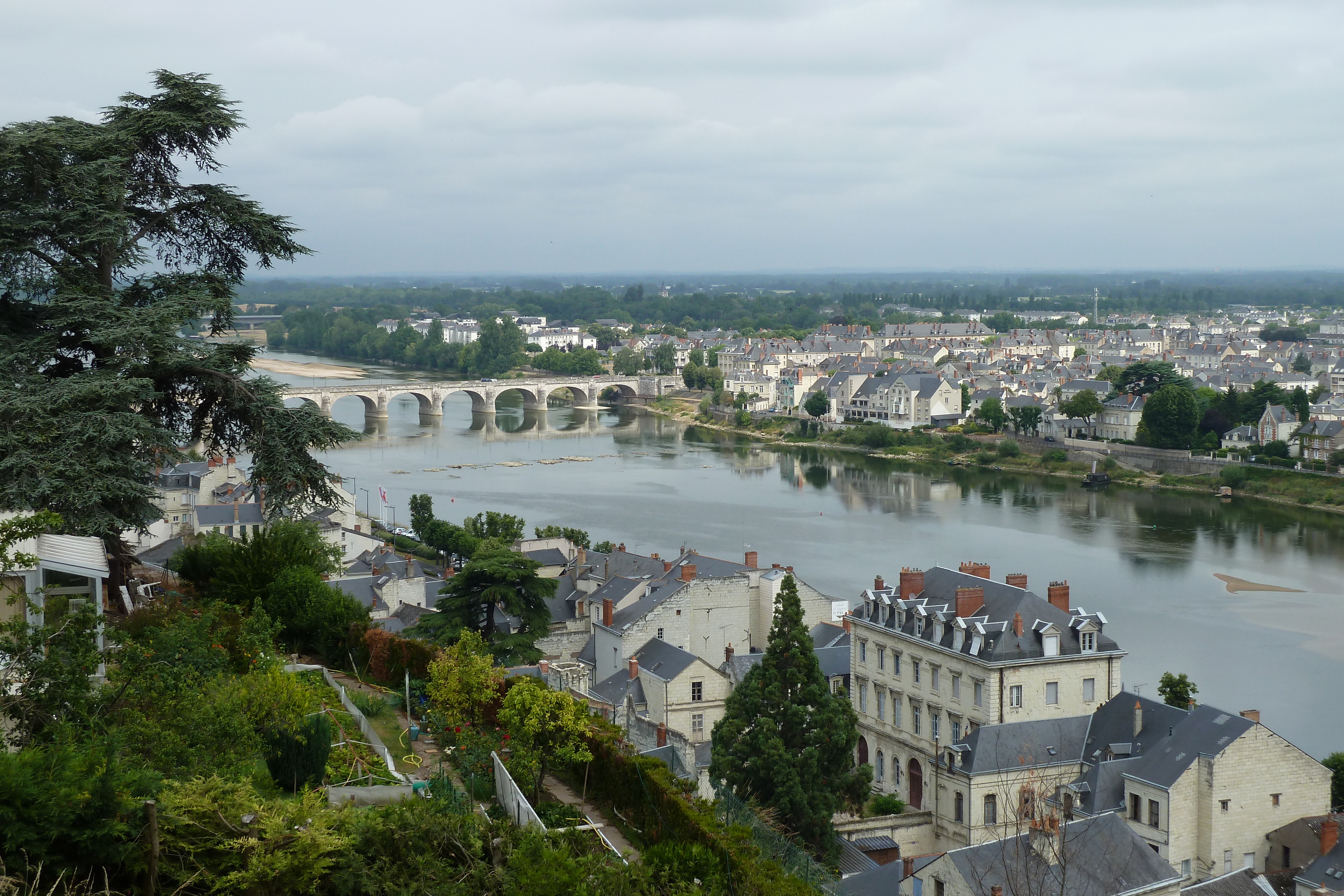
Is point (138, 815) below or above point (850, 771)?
above

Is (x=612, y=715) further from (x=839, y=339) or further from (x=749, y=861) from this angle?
(x=839, y=339)

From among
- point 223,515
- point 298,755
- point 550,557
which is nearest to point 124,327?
point 298,755

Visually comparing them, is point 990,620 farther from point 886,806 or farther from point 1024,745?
point 886,806

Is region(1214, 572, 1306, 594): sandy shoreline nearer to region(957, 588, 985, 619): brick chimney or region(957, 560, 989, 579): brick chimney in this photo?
region(957, 560, 989, 579): brick chimney

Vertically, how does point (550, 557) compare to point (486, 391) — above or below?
below

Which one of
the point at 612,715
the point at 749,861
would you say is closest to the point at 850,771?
the point at 612,715

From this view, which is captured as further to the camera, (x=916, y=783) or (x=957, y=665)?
(x=916, y=783)

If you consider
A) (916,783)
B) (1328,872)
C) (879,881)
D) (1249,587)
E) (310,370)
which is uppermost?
(310,370)

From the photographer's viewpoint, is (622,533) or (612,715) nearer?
(612,715)
